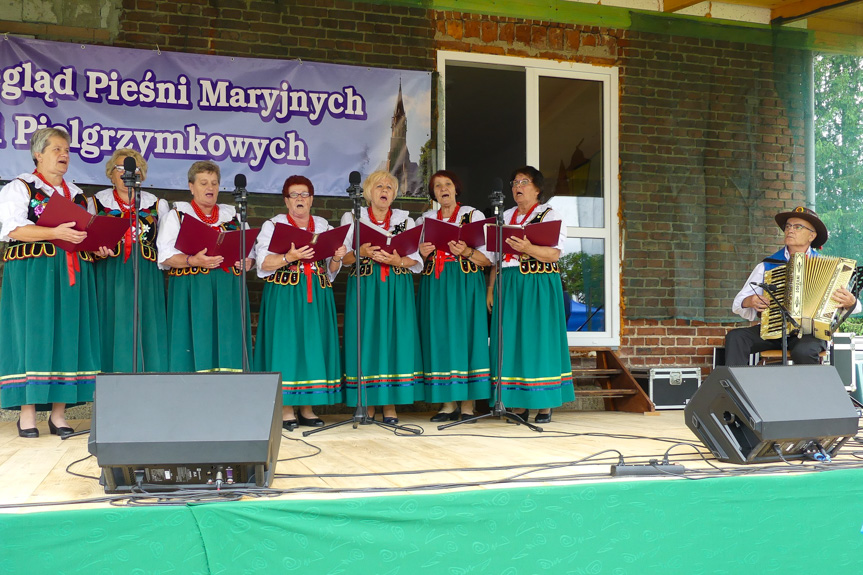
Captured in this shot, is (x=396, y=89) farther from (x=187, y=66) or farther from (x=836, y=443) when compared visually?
(x=836, y=443)

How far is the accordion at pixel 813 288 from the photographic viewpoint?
15.2 ft

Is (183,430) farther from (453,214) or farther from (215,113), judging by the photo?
Answer: (215,113)

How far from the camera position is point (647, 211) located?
620 centimetres

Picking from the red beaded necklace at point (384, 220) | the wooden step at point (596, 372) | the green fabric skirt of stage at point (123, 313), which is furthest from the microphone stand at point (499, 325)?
the green fabric skirt of stage at point (123, 313)

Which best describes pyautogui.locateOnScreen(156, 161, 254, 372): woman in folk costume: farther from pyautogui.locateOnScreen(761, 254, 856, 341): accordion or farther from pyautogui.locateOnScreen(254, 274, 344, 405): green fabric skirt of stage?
pyautogui.locateOnScreen(761, 254, 856, 341): accordion

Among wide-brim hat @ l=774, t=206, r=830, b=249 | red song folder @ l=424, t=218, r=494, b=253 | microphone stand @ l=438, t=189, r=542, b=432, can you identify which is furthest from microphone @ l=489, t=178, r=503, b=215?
wide-brim hat @ l=774, t=206, r=830, b=249

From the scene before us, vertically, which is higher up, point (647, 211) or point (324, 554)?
point (647, 211)

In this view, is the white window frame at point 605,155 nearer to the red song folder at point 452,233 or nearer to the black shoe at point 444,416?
the black shoe at point 444,416

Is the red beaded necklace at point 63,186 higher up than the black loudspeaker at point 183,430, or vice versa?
the red beaded necklace at point 63,186

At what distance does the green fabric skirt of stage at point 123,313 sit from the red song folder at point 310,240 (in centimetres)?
76

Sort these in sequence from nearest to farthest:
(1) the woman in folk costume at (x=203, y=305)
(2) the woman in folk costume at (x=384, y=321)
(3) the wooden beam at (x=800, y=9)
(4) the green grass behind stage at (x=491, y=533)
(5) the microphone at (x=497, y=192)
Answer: (4) the green grass behind stage at (x=491, y=533) < (5) the microphone at (x=497, y=192) < (1) the woman in folk costume at (x=203, y=305) < (2) the woman in folk costume at (x=384, y=321) < (3) the wooden beam at (x=800, y=9)

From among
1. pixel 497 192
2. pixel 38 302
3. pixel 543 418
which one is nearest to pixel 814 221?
pixel 543 418

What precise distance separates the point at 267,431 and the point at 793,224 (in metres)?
4.02

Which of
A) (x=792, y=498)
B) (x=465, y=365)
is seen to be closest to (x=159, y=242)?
(x=465, y=365)
